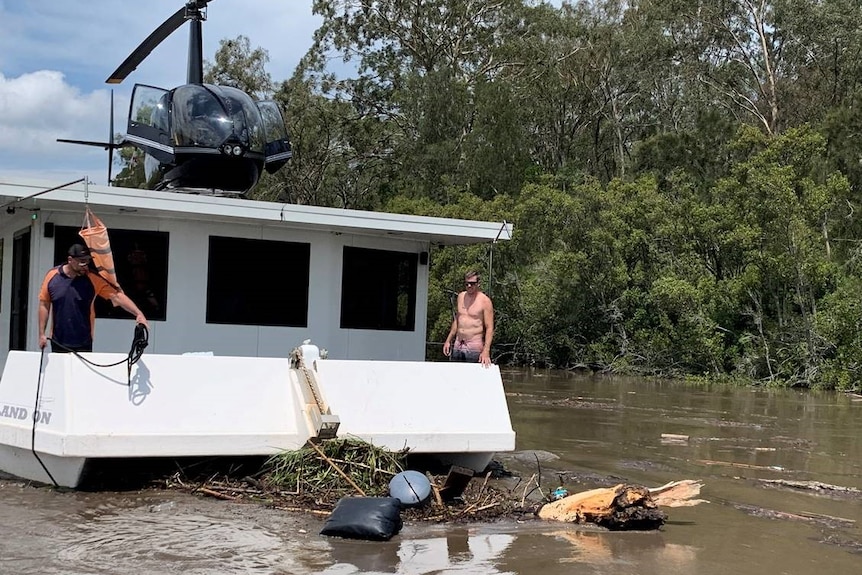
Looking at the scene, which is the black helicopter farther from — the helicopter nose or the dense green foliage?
the dense green foliage

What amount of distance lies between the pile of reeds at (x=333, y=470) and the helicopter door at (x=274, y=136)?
3.74m

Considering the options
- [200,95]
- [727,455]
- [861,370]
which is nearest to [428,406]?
[200,95]

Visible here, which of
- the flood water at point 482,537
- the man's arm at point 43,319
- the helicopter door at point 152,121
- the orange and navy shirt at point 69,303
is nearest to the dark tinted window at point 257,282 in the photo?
the helicopter door at point 152,121

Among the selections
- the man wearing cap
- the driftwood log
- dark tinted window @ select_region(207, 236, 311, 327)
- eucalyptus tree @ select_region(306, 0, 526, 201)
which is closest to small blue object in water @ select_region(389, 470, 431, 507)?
the driftwood log

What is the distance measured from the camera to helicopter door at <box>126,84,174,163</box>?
10359mm

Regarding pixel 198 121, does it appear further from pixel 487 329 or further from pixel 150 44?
pixel 487 329

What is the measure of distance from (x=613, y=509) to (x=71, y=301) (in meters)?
4.69

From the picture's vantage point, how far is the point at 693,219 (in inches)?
1206

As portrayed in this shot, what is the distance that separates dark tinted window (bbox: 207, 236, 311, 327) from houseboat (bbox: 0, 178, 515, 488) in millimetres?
15

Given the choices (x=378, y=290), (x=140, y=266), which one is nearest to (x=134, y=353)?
(x=140, y=266)

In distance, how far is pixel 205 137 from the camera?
33.6 ft

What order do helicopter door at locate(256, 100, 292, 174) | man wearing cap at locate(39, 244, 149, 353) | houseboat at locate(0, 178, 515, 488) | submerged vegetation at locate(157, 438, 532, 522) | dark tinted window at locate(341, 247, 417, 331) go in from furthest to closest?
dark tinted window at locate(341, 247, 417, 331) < helicopter door at locate(256, 100, 292, 174) < man wearing cap at locate(39, 244, 149, 353) < houseboat at locate(0, 178, 515, 488) < submerged vegetation at locate(157, 438, 532, 522)

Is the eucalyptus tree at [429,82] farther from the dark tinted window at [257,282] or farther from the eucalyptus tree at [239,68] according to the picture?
the dark tinted window at [257,282]

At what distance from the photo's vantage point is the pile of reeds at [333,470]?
792cm
